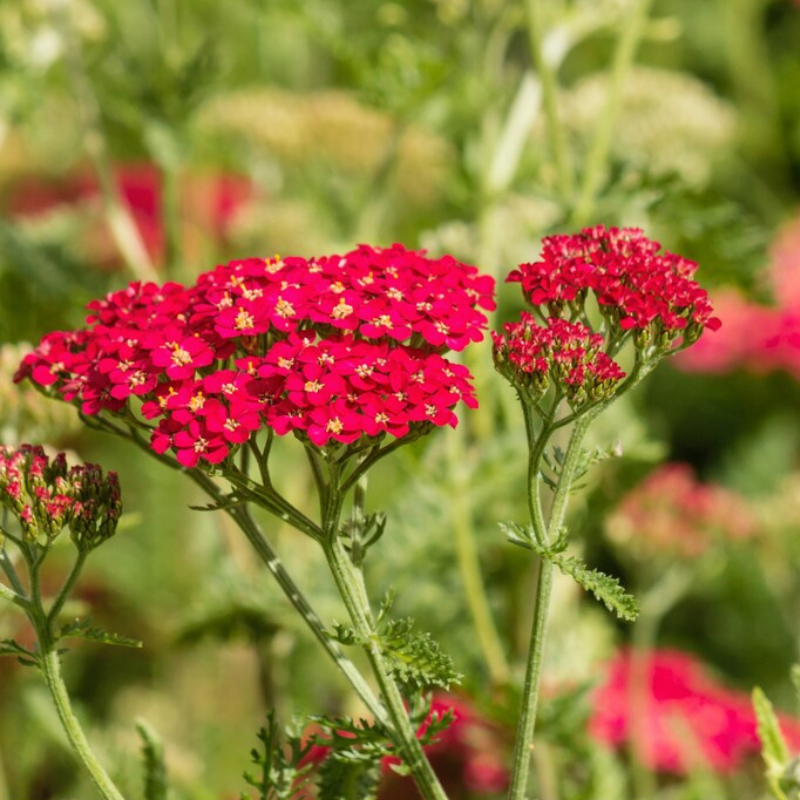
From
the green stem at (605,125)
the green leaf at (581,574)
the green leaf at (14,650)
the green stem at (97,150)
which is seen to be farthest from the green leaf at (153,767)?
the green stem at (97,150)

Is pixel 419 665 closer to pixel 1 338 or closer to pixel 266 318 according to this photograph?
pixel 266 318

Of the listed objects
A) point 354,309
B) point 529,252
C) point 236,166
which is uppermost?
point 236,166

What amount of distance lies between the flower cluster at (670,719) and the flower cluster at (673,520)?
208mm

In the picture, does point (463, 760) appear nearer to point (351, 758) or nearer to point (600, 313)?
point (351, 758)

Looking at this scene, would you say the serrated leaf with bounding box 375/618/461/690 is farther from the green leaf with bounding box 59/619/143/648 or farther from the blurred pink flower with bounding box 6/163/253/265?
the blurred pink flower with bounding box 6/163/253/265

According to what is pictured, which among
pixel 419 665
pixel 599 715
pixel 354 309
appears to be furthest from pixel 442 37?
pixel 419 665

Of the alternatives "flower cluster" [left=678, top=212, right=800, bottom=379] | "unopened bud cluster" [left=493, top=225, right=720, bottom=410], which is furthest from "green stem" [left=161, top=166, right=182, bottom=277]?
"flower cluster" [left=678, top=212, right=800, bottom=379]

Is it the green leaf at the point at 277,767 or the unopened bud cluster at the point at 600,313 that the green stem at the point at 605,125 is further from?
the green leaf at the point at 277,767

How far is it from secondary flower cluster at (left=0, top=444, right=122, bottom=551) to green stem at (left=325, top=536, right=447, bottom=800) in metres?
0.21

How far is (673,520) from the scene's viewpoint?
7.74 feet

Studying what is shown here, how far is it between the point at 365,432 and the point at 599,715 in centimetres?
139

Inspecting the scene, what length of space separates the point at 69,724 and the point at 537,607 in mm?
410

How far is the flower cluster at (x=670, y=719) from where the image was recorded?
221cm

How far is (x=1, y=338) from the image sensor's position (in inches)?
83.5
